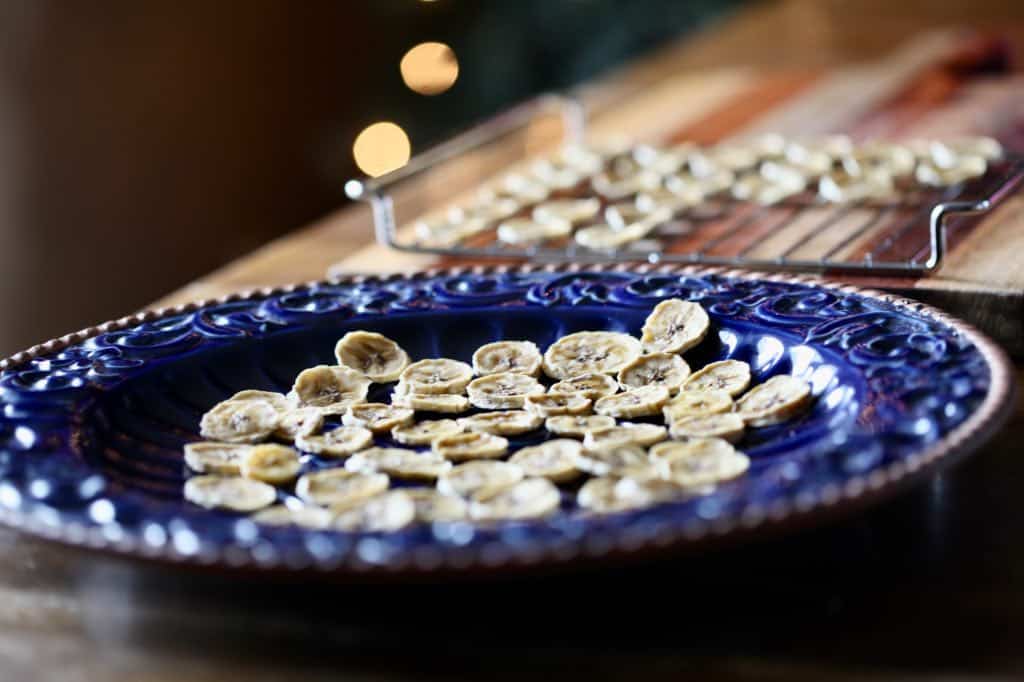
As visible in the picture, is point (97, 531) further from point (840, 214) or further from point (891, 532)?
point (840, 214)

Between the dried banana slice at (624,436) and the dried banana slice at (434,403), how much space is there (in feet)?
0.34

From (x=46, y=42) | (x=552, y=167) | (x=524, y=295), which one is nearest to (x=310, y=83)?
(x=46, y=42)

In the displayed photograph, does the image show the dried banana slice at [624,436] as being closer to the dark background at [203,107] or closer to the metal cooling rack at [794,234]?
the metal cooling rack at [794,234]

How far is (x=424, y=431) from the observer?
0.90 metres

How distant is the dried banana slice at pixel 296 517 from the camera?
733 mm

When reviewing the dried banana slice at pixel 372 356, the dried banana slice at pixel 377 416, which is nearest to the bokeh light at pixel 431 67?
the dried banana slice at pixel 372 356

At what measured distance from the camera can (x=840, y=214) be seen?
1.38 metres

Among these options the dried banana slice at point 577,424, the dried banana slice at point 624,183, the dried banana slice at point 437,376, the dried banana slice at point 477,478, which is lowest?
the dried banana slice at point 477,478

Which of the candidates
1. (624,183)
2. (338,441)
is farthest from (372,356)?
(624,183)

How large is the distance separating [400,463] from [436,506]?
8 centimetres

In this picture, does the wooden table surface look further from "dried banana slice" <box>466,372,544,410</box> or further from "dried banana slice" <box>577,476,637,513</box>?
"dried banana slice" <box>466,372,544,410</box>

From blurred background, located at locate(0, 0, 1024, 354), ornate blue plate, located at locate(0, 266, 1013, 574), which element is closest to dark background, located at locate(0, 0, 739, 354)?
blurred background, located at locate(0, 0, 1024, 354)

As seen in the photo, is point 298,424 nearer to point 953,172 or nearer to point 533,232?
point 533,232

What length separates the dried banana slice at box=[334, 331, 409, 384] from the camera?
3.33 feet
